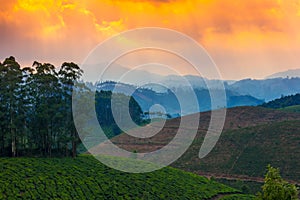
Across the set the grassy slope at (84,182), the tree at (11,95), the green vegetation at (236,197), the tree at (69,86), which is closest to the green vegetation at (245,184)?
the green vegetation at (236,197)

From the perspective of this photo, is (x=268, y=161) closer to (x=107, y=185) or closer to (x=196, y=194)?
(x=196, y=194)

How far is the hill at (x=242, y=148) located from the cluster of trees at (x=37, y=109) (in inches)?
1573

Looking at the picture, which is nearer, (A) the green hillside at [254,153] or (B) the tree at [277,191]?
(B) the tree at [277,191]

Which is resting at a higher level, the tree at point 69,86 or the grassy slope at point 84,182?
the tree at point 69,86

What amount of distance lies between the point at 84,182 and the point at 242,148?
55757mm

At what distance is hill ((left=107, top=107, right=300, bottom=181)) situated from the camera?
86812 millimetres

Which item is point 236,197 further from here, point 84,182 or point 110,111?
point 110,111

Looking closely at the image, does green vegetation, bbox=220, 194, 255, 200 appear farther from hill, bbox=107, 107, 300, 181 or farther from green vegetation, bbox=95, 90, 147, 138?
green vegetation, bbox=95, 90, 147, 138

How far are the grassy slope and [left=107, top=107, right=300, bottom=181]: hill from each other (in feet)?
79.6

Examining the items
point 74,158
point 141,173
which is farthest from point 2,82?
point 141,173

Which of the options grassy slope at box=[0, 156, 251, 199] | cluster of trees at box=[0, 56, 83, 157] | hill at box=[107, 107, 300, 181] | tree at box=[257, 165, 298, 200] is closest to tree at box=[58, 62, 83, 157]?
cluster of trees at box=[0, 56, 83, 157]

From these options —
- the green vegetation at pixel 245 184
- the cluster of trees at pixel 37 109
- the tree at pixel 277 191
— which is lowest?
the green vegetation at pixel 245 184

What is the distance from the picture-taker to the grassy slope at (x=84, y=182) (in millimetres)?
46062

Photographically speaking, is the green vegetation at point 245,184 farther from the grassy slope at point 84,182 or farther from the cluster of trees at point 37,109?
the cluster of trees at point 37,109
